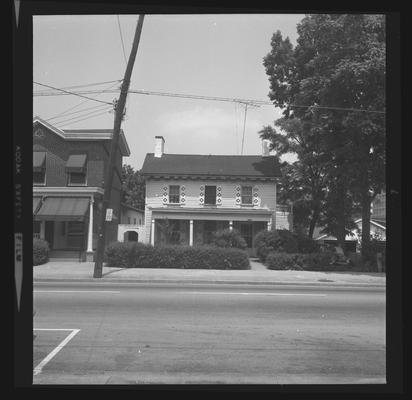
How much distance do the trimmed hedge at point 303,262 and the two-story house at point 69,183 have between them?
9886mm

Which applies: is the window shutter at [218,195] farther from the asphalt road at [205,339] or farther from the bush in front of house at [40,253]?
the asphalt road at [205,339]

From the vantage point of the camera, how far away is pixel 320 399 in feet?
9.73

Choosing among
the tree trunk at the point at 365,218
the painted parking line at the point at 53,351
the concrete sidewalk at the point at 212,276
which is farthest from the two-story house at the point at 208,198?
the painted parking line at the point at 53,351

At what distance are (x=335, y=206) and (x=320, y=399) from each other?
22562 millimetres

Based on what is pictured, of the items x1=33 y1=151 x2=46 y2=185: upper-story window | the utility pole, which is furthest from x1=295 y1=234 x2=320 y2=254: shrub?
x1=33 y1=151 x2=46 y2=185: upper-story window

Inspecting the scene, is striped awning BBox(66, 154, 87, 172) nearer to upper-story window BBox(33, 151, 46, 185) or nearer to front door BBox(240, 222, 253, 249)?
upper-story window BBox(33, 151, 46, 185)

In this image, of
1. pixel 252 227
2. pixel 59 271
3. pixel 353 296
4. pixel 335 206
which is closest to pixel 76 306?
pixel 353 296

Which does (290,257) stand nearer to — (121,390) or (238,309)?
(238,309)

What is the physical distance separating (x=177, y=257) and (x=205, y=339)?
13.7m

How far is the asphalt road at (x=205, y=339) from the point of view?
18.1 ft

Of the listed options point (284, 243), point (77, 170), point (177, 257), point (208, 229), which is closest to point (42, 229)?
Result: point (77, 170)

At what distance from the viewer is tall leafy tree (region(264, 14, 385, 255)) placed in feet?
65.5

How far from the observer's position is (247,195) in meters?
30.2

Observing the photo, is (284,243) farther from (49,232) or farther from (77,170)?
(49,232)
